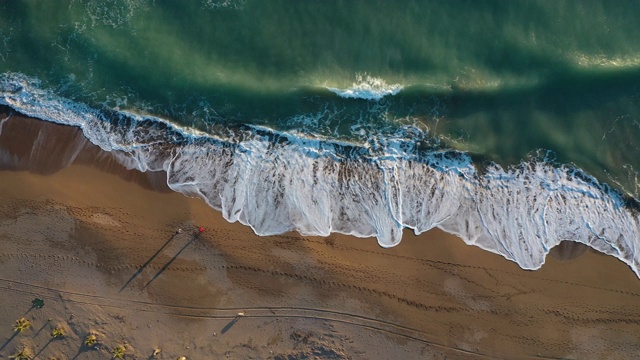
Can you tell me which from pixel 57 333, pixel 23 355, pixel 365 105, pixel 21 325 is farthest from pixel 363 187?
pixel 23 355

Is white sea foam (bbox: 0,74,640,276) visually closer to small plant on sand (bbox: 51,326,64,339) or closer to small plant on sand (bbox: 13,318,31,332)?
small plant on sand (bbox: 51,326,64,339)

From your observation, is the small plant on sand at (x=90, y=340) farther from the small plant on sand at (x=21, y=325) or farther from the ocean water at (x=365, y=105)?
the ocean water at (x=365, y=105)

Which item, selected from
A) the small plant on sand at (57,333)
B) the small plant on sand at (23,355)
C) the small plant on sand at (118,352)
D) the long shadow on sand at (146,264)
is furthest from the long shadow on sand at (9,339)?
the long shadow on sand at (146,264)

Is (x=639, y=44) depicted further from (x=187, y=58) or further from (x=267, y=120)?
(x=187, y=58)

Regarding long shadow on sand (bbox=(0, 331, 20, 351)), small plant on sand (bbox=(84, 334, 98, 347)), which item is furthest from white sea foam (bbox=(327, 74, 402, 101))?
long shadow on sand (bbox=(0, 331, 20, 351))

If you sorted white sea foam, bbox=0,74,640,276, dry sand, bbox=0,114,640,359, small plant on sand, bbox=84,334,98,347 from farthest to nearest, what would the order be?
white sea foam, bbox=0,74,640,276 → dry sand, bbox=0,114,640,359 → small plant on sand, bbox=84,334,98,347

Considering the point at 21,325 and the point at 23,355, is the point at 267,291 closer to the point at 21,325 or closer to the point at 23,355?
the point at 21,325
